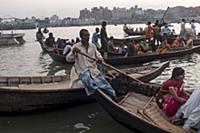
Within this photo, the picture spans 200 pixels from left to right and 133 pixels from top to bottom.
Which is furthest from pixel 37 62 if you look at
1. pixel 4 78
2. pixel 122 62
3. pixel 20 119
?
pixel 20 119

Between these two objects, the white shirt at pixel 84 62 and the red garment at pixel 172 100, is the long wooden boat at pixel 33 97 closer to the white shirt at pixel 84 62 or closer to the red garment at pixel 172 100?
the white shirt at pixel 84 62

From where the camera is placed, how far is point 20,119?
8797mm

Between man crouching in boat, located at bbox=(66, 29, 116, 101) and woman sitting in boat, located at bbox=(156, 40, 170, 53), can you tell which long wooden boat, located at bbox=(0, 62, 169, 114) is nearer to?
man crouching in boat, located at bbox=(66, 29, 116, 101)

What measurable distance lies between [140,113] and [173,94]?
845mm

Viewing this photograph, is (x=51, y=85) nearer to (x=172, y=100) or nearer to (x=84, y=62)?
(x=84, y=62)

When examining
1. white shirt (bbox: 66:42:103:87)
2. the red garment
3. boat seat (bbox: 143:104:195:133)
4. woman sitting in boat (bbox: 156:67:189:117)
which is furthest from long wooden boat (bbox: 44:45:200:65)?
the red garment

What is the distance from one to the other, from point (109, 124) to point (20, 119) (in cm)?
213

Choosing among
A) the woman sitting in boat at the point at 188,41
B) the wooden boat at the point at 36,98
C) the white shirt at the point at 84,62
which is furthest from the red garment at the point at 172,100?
the woman sitting in boat at the point at 188,41

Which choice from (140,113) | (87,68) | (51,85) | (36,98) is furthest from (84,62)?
(140,113)

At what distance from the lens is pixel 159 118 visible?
272 inches

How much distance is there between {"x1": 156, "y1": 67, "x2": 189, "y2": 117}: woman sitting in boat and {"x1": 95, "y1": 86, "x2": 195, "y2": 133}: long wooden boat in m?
0.18

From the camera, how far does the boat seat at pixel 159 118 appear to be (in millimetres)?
6404

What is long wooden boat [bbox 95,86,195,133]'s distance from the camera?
6.41 meters

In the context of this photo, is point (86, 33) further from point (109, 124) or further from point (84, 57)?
point (109, 124)
